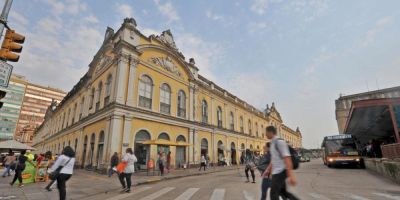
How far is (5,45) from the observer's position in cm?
584

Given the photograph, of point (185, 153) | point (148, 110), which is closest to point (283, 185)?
point (148, 110)

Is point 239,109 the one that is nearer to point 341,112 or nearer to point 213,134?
point 213,134

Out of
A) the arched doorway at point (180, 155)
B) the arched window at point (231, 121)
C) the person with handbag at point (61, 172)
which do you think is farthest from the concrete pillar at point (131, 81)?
the arched window at point (231, 121)

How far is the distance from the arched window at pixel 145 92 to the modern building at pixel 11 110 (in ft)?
244

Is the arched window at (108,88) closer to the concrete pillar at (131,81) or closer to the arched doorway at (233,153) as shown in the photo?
the concrete pillar at (131,81)

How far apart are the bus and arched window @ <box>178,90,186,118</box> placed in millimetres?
13504

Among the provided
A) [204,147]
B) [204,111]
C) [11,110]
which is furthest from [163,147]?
[11,110]

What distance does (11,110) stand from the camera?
226 ft

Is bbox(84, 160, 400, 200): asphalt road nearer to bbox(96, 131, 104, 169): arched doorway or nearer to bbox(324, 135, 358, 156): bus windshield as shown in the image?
bbox(96, 131, 104, 169): arched doorway

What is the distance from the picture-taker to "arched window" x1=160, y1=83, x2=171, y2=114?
19531 millimetres

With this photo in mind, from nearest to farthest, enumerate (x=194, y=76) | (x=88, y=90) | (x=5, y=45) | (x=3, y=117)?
(x=5, y=45) < (x=88, y=90) < (x=194, y=76) < (x=3, y=117)

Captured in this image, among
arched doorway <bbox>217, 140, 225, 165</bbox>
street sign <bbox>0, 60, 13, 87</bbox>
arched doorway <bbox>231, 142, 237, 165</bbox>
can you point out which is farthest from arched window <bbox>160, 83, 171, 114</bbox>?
street sign <bbox>0, 60, 13, 87</bbox>

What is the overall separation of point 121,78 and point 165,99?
16.3 feet

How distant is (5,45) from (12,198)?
16.1 ft
